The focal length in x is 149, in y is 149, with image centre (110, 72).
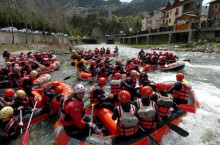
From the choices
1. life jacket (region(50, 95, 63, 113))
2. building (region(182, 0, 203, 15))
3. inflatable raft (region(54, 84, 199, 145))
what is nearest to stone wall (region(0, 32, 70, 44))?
life jacket (region(50, 95, 63, 113))

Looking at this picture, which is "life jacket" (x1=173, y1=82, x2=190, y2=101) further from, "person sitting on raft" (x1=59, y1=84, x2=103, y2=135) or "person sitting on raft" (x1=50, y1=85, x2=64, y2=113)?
"person sitting on raft" (x1=50, y1=85, x2=64, y2=113)

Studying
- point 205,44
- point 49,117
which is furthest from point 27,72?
point 205,44

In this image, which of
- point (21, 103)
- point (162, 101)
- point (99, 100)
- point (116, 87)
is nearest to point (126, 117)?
point (162, 101)

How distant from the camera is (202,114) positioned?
5836 millimetres

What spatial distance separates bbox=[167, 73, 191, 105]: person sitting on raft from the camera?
16.7 feet

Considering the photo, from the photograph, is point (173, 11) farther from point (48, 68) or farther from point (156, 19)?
point (48, 68)

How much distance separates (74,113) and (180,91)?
3.86m

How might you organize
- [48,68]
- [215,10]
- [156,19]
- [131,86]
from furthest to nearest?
[156,19] → [215,10] → [48,68] → [131,86]

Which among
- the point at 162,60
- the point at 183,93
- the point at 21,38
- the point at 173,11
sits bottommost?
the point at 183,93

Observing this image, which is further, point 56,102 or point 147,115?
point 56,102

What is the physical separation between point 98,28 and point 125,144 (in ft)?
341

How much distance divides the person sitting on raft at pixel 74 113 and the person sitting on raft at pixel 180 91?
10.4 ft

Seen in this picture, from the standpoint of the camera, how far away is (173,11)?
38156 millimetres

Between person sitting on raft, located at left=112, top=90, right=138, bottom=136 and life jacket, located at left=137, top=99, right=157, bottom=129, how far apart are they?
0.51ft
